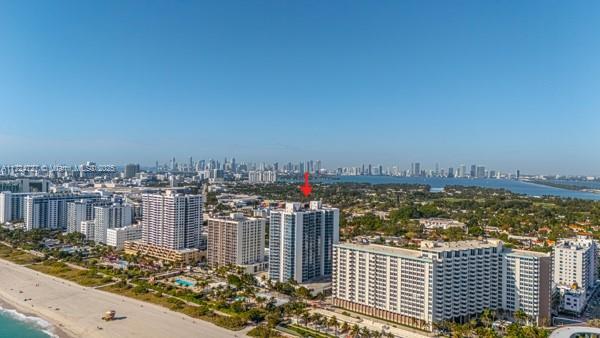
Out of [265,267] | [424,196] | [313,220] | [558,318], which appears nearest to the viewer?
[558,318]

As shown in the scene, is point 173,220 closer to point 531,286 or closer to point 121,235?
point 121,235

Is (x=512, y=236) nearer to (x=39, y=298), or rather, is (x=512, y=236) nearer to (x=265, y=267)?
(x=265, y=267)

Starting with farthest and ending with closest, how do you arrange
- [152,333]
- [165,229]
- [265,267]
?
[165,229] < [265,267] < [152,333]

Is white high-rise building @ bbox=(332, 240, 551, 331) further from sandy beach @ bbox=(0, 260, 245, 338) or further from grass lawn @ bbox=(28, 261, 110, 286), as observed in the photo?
grass lawn @ bbox=(28, 261, 110, 286)

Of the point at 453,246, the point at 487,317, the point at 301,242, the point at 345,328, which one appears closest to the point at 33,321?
the point at 301,242

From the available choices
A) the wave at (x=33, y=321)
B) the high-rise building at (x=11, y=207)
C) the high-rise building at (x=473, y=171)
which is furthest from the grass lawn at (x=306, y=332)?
the high-rise building at (x=473, y=171)

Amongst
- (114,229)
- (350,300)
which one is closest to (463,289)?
(350,300)
